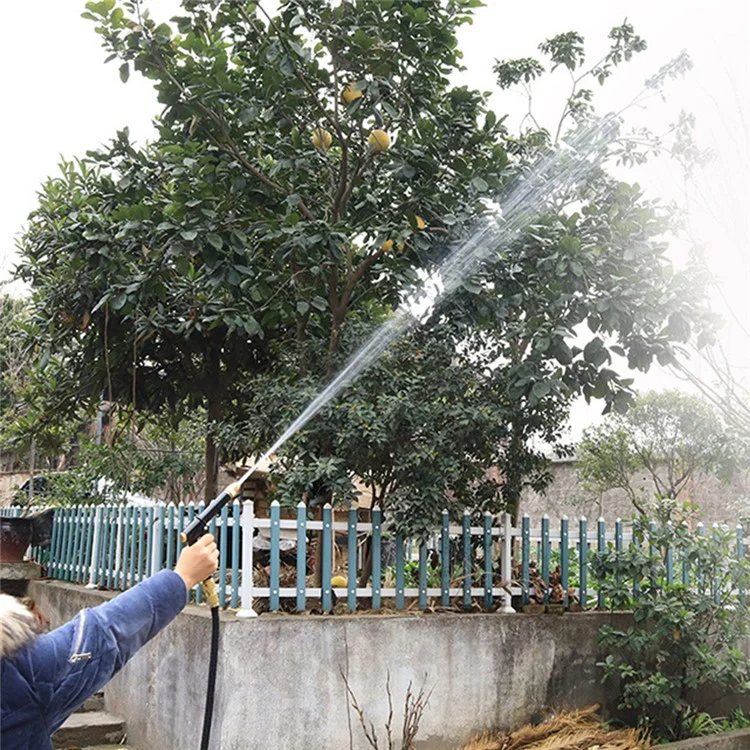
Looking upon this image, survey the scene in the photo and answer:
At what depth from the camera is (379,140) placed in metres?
5.73

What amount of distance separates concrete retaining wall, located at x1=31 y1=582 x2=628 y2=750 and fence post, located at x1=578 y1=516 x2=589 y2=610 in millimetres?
200

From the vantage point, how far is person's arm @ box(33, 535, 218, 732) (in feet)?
6.76

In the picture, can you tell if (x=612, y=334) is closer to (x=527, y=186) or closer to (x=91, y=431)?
(x=527, y=186)

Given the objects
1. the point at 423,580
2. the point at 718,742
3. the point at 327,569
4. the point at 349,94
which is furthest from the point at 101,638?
the point at 718,742

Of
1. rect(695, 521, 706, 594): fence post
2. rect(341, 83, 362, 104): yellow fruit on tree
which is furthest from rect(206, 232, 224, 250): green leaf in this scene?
rect(695, 521, 706, 594): fence post

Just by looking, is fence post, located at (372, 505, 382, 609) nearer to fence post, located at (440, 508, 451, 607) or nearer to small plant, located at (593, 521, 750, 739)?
fence post, located at (440, 508, 451, 607)

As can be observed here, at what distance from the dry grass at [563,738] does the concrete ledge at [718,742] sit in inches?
8.7

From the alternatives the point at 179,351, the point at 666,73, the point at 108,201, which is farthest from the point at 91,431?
Answer: the point at 666,73

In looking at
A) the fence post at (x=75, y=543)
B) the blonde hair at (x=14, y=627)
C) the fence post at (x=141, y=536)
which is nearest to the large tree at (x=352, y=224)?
the fence post at (x=141, y=536)

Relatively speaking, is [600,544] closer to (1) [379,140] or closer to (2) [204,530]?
(1) [379,140]

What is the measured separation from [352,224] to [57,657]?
4.65 m

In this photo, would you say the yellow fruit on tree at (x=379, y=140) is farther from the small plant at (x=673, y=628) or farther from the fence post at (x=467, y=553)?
the small plant at (x=673, y=628)

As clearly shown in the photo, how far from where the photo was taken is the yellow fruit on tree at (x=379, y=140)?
571 centimetres

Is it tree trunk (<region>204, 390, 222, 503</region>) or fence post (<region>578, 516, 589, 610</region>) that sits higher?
tree trunk (<region>204, 390, 222, 503</region>)
